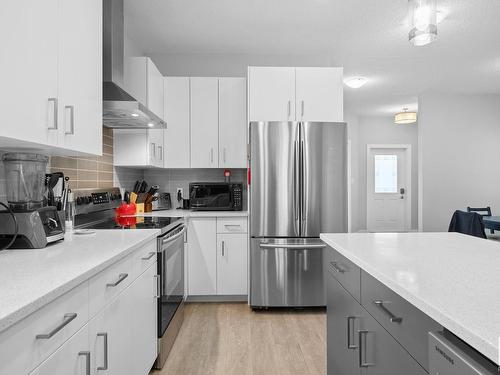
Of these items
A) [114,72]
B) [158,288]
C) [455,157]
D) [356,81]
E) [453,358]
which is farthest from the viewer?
[455,157]

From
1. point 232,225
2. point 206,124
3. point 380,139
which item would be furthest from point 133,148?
point 380,139

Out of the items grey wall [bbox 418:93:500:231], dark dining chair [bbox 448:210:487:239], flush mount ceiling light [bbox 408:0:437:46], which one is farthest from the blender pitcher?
grey wall [bbox 418:93:500:231]

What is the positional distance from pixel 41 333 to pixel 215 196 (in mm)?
2696

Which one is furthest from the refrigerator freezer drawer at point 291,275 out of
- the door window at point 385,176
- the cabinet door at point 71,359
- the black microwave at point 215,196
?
the door window at point 385,176

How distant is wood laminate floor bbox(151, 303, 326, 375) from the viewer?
216 centimetres

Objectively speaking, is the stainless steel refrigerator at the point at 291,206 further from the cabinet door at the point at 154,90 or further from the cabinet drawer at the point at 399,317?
the cabinet drawer at the point at 399,317

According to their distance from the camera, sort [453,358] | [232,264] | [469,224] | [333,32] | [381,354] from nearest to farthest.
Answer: [453,358], [381,354], [232,264], [333,32], [469,224]

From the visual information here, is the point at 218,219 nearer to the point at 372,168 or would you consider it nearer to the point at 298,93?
the point at 298,93

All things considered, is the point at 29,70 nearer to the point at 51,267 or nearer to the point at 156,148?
the point at 51,267

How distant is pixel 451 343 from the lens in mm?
699

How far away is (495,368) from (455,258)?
0.71 m

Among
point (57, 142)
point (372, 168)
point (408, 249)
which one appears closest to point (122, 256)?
point (57, 142)

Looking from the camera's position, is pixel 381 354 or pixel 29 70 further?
pixel 29 70

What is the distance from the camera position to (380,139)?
26.4 ft
